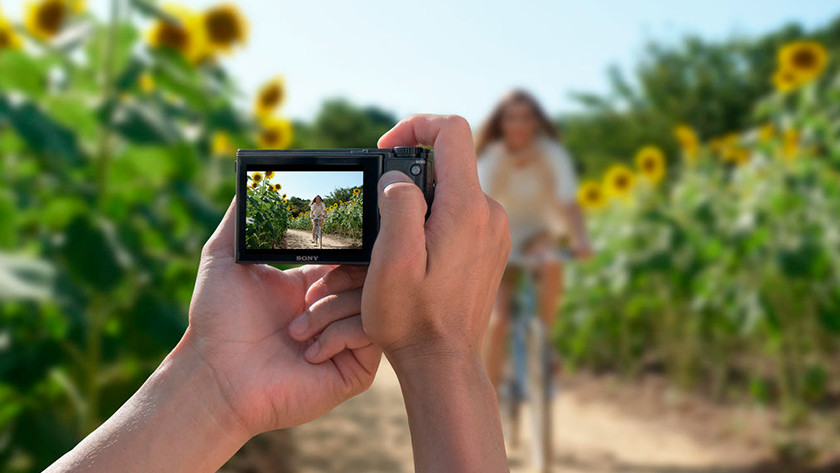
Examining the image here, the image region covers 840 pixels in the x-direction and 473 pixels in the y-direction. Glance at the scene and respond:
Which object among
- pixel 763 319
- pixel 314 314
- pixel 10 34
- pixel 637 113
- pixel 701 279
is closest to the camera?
pixel 314 314

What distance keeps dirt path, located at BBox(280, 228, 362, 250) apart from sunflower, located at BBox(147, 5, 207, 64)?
148 cm

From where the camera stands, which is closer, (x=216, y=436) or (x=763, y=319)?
(x=216, y=436)

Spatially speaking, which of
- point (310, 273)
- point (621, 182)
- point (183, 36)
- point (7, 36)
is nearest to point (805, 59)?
point (621, 182)

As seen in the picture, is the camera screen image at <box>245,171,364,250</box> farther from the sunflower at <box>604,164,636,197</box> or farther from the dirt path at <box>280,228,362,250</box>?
the sunflower at <box>604,164,636,197</box>

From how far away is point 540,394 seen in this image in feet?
12.3

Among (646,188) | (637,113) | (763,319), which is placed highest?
(637,113)

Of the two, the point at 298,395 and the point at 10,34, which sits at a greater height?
the point at 10,34

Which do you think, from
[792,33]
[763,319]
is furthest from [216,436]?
[792,33]

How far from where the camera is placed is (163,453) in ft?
2.56

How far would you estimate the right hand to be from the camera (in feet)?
2.39

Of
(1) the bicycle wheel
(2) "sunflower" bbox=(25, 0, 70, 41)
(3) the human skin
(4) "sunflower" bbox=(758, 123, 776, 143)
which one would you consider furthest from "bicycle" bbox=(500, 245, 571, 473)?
(3) the human skin

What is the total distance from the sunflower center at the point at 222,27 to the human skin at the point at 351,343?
6.27 ft

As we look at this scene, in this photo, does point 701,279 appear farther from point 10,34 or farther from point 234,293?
point 234,293

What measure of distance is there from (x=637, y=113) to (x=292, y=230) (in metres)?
15.0
